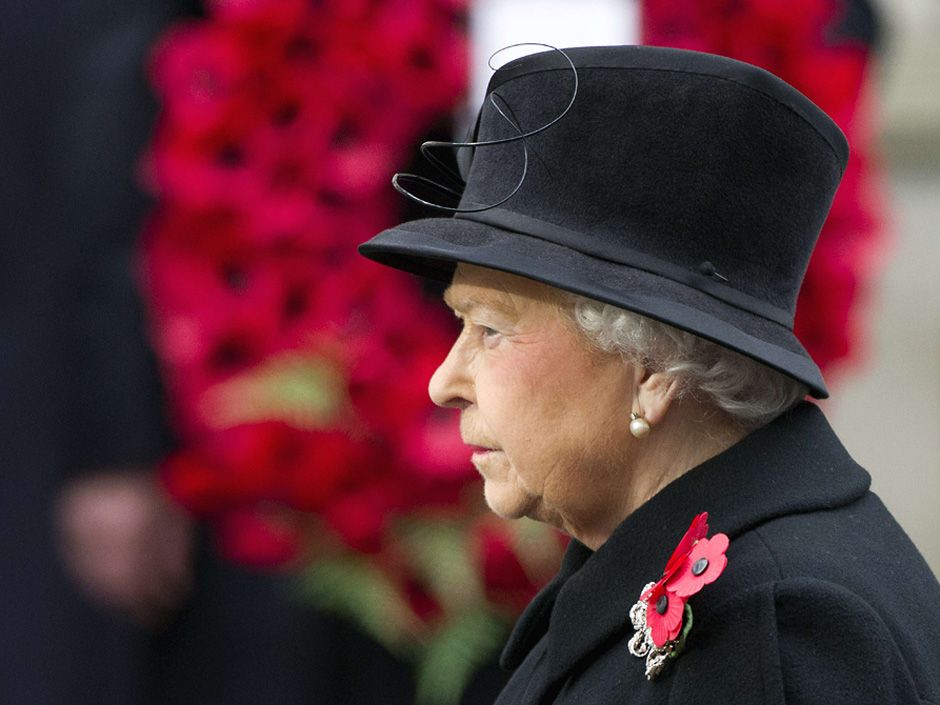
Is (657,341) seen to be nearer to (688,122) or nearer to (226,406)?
(688,122)

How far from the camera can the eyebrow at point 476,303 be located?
1.77 metres

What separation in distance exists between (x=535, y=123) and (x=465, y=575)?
1.02m

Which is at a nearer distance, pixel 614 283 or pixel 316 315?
pixel 614 283

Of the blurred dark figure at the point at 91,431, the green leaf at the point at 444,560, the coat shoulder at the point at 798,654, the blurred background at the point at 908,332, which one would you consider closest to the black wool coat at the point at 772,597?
the coat shoulder at the point at 798,654

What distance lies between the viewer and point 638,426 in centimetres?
169

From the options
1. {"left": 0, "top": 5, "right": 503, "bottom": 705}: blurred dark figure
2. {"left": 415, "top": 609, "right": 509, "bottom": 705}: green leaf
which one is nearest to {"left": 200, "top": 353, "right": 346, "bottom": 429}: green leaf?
{"left": 415, "top": 609, "right": 509, "bottom": 705}: green leaf

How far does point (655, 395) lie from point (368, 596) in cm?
107

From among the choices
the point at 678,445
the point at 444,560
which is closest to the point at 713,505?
the point at 678,445

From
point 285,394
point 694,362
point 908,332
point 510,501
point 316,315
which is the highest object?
point 694,362

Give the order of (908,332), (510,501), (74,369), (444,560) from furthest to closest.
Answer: (908,332) → (74,369) → (444,560) → (510,501)

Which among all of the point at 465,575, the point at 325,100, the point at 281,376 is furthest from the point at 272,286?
the point at 465,575

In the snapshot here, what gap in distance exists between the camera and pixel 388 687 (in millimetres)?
2879

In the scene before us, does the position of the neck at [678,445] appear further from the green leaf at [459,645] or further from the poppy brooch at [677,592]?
the green leaf at [459,645]

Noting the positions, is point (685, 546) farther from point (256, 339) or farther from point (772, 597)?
point (256, 339)
